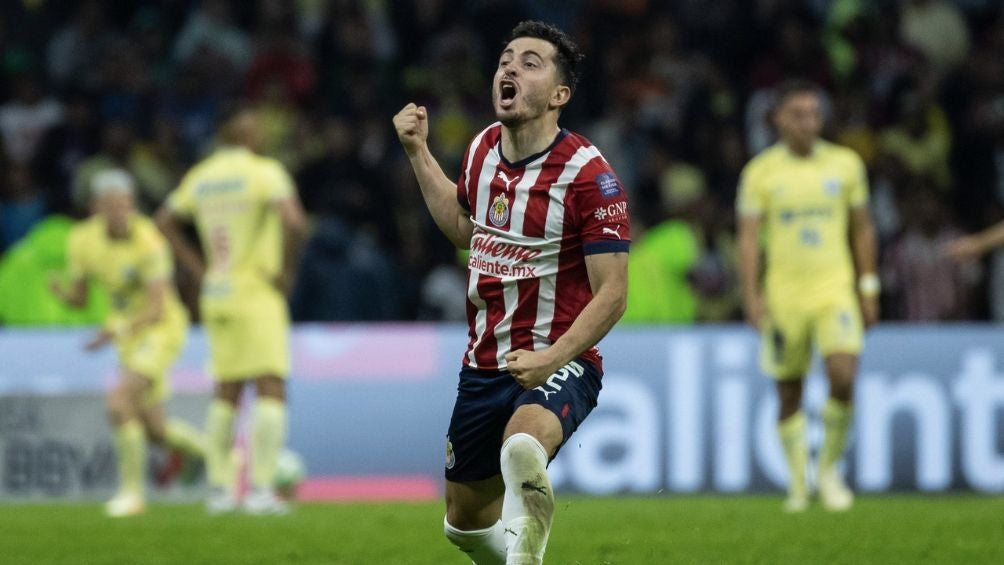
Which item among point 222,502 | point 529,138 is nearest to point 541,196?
point 529,138

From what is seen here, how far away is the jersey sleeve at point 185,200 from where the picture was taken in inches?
442

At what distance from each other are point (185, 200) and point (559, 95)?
5.76m

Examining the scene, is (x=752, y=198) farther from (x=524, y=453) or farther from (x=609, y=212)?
(x=524, y=453)

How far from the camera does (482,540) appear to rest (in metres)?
6.15

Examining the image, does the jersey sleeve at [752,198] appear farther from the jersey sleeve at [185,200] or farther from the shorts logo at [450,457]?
the shorts logo at [450,457]

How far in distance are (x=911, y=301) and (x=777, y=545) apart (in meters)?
6.79

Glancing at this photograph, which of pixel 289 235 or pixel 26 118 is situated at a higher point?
pixel 26 118

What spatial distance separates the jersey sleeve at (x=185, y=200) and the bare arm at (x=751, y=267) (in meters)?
3.57

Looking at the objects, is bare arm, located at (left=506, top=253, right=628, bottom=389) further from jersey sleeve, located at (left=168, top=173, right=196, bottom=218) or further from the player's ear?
jersey sleeve, located at (left=168, top=173, right=196, bottom=218)

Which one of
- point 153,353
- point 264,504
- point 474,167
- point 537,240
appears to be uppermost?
point 474,167

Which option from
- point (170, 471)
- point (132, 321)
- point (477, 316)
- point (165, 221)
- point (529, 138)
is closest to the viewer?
point (529, 138)

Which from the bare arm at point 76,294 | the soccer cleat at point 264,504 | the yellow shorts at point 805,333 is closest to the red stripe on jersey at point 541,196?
the yellow shorts at point 805,333

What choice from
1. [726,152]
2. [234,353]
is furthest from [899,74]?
[234,353]

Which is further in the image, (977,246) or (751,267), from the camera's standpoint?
(751,267)
